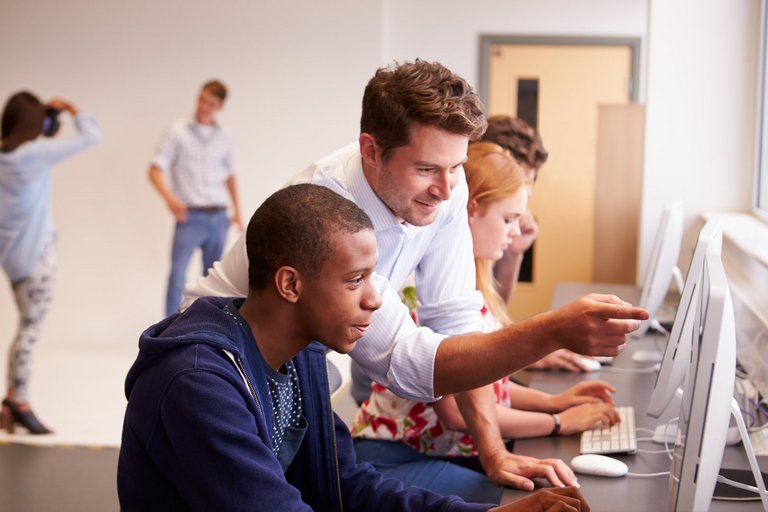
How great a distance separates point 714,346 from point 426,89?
691mm

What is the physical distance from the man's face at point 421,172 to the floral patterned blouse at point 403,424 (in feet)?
1.55

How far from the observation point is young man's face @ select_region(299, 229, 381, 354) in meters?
1.38

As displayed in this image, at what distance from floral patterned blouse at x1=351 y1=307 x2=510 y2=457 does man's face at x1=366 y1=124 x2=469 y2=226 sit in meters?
0.47

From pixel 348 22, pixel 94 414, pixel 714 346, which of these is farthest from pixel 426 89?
pixel 348 22

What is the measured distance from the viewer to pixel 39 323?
4.30 meters

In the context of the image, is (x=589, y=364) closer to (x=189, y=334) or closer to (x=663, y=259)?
(x=663, y=259)

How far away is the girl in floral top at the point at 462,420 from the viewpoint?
2.00 meters

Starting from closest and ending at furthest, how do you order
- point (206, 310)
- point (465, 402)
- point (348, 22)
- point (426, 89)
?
1. point (206, 310)
2. point (426, 89)
3. point (465, 402)
4. point (348, 22)

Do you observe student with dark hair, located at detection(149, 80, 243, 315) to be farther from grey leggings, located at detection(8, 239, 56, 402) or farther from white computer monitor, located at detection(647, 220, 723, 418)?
white computer monitor, located at detection(647, 220, 723, 418)

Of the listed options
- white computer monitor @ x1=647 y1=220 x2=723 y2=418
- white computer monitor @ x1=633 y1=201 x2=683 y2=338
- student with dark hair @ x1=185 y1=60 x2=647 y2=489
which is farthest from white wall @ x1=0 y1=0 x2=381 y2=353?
white computer monitor @ x1=647 y1=220 x2=723 y2=418

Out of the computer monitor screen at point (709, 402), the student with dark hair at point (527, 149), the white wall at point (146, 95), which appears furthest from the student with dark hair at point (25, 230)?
the computer monitor screen at point (709, 402)

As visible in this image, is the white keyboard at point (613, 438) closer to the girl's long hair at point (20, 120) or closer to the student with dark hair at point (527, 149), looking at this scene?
the student with dark hair at point (527, 149)

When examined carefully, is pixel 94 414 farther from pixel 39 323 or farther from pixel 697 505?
pixel 697 505

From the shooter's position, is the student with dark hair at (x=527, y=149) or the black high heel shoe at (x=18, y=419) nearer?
the student with dark hair at (x=527, y=149)
